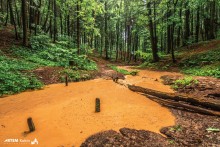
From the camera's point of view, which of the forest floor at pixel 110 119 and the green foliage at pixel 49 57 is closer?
the forest floor at pixel 110 119

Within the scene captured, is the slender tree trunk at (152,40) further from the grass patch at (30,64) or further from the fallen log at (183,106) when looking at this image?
the fallen log at (183,106)

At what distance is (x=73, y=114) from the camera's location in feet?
26.5

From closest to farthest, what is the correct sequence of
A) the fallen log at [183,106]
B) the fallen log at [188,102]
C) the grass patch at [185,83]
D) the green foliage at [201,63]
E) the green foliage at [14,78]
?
the fallen log at [183,106] < the fallen log at [188,102] < the green foliage at [14,78] < the grass patch at [185,83] < the green foliage at [201,63]

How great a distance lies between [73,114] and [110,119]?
5.56 feet

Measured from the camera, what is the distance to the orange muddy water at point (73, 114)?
634 cm

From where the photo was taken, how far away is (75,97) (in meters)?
10.4

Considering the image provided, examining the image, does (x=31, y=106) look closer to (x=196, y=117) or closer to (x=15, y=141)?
(x=15, y=141)

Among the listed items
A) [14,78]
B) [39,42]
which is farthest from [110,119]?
[39,42]

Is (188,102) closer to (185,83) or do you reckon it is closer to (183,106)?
(183,106)

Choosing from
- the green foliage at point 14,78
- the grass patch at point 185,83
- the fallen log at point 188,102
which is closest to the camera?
the fallen log at point 188,102

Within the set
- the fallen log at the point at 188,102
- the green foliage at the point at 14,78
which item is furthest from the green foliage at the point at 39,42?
the fallen log at the point at 188,102

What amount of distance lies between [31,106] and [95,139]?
4792 mm

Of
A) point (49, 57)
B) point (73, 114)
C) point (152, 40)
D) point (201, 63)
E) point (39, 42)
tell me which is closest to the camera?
point (73, 114)

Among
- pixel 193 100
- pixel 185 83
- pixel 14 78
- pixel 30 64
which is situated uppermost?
pixel 30 64
